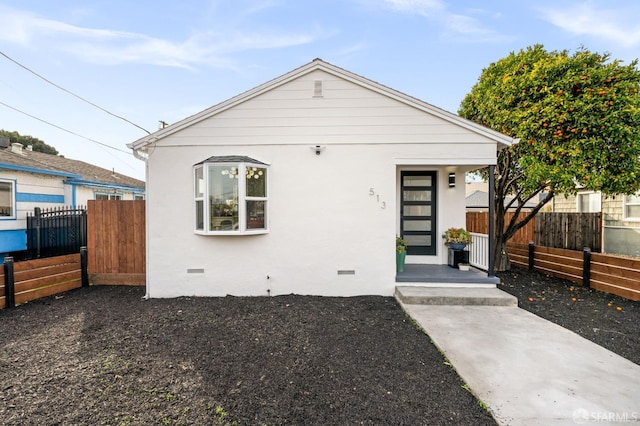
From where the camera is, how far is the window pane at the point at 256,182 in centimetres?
566

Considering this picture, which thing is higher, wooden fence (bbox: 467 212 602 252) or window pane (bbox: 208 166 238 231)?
window pane (bbox: 208 166 238 231)

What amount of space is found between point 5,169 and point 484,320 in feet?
44.0

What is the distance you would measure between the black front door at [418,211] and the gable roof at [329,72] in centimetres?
160

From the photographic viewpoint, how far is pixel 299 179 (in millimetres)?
5809

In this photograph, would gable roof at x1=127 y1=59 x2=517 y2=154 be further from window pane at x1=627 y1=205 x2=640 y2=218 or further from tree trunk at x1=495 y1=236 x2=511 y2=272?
window pane at x1=627 y1=205 x2=640 y2=218

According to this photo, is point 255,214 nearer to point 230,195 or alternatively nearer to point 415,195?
point 230,195

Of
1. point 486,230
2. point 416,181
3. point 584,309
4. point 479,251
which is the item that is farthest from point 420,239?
point 486,230

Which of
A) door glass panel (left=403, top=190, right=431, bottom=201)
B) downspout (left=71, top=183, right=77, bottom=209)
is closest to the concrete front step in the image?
door glass panel (left=403, top=190, right=431, bottom=201)

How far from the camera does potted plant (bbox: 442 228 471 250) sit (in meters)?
6.30

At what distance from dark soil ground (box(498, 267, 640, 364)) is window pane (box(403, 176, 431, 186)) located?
9.85ft

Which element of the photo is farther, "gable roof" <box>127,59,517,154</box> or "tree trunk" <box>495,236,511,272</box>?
"tree trunk" <box>495,236,511,272</box>

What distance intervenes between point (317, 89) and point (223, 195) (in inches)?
115

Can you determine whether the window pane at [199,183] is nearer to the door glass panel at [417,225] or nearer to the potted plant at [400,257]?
the potted plant at [400,257]

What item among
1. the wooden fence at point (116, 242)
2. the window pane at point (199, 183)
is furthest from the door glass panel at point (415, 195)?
the wooden fence at point (116, 242)
